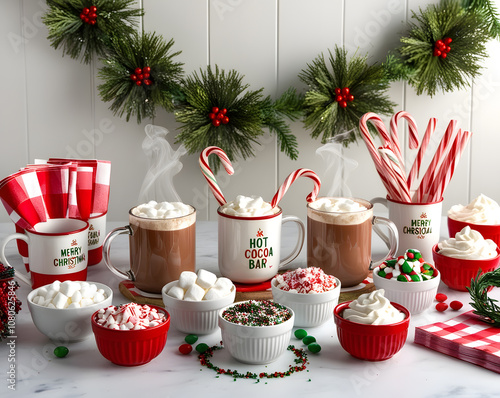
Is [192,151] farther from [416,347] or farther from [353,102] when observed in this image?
[416,347]

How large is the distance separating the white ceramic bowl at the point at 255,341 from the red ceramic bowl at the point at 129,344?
114 mm

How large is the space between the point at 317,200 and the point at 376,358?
0.47 metres

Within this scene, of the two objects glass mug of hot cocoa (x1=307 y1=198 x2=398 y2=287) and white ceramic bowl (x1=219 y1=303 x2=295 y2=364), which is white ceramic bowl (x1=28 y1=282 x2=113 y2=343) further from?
glass mug of hot cocoa (x1=307 y1=198 x2=398 y2=287)

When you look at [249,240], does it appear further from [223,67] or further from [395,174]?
[223,67]

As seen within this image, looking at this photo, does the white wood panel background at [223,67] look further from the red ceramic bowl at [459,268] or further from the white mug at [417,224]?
the red ceramic bowl at [459,268]

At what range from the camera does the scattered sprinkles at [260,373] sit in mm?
1043

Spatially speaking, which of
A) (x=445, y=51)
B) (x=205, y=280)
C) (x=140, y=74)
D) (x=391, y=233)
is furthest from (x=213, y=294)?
(x=445, y=51)

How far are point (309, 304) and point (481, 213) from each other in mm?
628

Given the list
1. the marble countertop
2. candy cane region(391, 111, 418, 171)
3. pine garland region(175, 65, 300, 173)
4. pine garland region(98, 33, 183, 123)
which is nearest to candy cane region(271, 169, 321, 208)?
candy cane region(391, 111, 418, 171)

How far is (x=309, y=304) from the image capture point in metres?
1.22

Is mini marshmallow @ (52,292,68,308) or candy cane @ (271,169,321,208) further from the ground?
candy cane @ (271,169,321,208)

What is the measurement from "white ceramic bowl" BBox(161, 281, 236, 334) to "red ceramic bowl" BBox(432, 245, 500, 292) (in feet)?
1.66

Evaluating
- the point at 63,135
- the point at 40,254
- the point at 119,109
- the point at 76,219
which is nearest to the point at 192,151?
the point at 119,109

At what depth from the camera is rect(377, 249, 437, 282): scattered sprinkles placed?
4.21 feet
